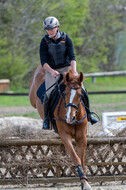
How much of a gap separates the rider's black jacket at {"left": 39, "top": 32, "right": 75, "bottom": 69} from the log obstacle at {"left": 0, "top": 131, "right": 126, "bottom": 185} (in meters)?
Result: 1.42

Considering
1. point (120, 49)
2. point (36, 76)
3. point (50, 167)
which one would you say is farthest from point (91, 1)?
point (50, 167)

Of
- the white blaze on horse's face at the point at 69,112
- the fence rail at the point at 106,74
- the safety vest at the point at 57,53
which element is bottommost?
the fence rail at the point at 106,74

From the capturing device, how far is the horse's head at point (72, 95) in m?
5.00

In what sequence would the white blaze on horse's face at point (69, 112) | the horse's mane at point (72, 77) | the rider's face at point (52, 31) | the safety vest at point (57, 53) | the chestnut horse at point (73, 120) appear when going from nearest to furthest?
1. the white blaze on horse's face at point (69, 112)
2. the chestnut horse at point (73, 120)
3. the horse's mane at point (72, 77)
4. the rider's face at point (52, 31)
5. the safety vest at point (57, 53)

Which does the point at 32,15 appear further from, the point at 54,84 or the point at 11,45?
the point at 54,84

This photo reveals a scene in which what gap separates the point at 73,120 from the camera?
16.3 feet

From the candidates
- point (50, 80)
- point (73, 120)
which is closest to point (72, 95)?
point (73, 120)

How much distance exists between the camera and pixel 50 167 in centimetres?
638

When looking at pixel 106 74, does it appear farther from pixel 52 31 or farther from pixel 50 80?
pixel 52 31

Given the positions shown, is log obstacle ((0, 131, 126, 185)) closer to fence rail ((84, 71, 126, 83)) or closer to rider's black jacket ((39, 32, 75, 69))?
rider's black jacket ((39, 32, 75, 69))

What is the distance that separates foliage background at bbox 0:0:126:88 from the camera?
2453 cm

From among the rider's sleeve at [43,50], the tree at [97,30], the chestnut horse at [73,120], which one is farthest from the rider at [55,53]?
the tree at [97,30]

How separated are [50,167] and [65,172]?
1.06 ft

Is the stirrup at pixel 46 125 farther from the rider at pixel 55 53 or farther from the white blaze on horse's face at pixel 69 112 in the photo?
the white blaze on horse's face at pixel 69 112
